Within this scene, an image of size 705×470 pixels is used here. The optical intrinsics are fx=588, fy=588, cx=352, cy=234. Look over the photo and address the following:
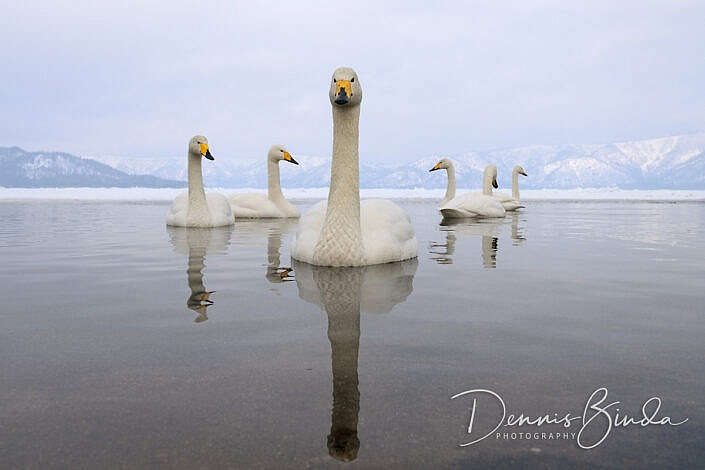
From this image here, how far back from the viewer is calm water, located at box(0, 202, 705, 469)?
2447 mm

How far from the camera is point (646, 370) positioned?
342 cm

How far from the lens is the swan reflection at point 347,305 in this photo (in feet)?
8.61

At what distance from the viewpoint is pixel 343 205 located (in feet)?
23.1

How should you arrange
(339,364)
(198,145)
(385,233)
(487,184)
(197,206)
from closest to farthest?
(339,364) < (385,233) < (197,206) < (198,145) < (487,184)

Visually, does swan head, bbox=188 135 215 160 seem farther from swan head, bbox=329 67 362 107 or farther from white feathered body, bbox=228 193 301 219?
swan head, bbox=329 67 362 107

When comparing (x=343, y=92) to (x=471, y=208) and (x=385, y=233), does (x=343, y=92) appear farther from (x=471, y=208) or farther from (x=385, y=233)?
(x=471, y=208)

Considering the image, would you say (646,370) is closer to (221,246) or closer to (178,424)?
(178,424)

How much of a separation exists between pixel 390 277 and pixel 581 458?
445cm

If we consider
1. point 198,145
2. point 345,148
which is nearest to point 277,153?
point 198,145

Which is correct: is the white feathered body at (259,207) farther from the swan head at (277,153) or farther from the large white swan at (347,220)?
the large white swan at (347,220)

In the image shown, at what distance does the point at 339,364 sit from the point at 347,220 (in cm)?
363

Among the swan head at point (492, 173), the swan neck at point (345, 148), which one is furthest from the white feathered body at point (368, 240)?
the swan head at point (492, 173)

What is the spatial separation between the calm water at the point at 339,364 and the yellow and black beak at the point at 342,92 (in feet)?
6.48

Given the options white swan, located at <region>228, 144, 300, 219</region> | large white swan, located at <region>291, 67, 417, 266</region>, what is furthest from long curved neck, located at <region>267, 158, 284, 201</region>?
large white swan, located at <region>291, 67, 417, 266</region>
